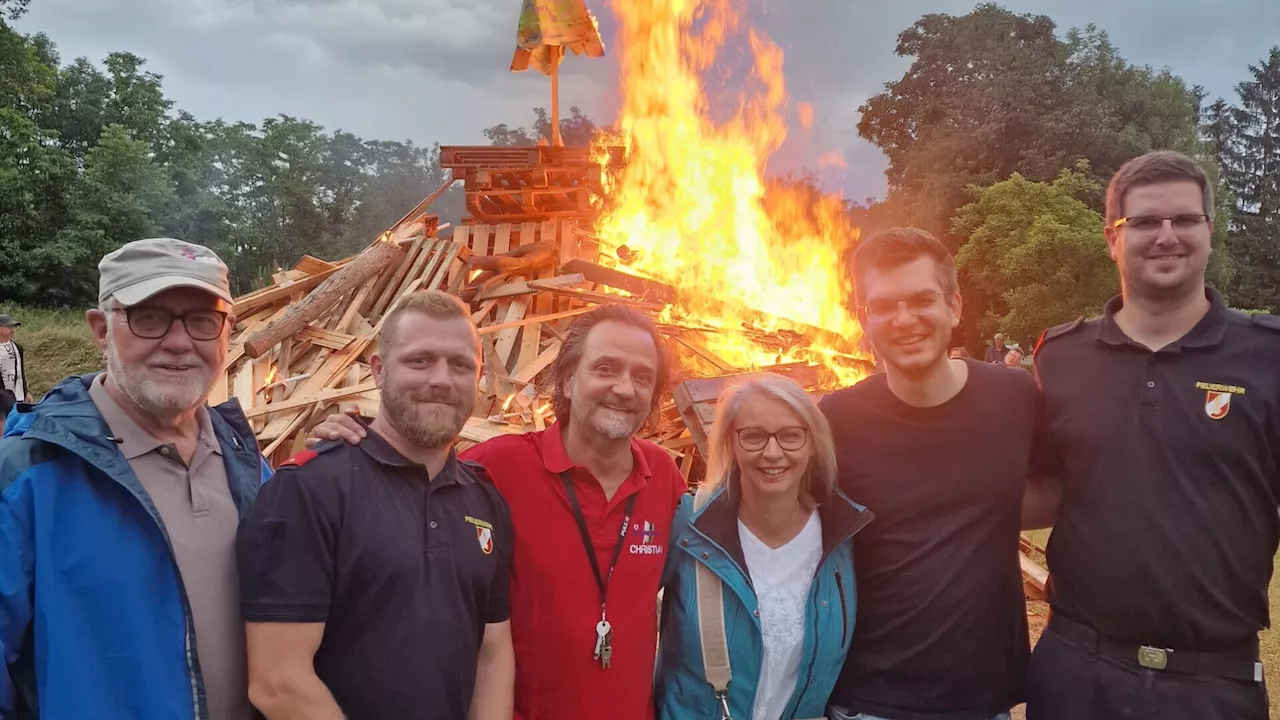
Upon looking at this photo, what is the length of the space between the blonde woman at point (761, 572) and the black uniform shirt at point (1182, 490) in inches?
33.1

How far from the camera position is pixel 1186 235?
2.73 meters

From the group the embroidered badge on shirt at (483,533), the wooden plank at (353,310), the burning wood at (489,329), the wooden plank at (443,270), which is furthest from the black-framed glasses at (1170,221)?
the wooden plank at (353,310)

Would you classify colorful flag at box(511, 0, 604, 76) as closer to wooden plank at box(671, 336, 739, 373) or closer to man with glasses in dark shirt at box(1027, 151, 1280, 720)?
wooden plank at box(671, 336, 739, 373)

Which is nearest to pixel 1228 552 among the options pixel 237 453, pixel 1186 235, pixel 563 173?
pixel 1186 235

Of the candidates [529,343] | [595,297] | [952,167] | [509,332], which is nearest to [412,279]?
[509,332]

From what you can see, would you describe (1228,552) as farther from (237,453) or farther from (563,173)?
(563,173)

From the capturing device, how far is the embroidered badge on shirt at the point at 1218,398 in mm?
2662

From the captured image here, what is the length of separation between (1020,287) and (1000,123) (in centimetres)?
952

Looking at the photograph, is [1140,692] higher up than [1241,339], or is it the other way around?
[1241,339]

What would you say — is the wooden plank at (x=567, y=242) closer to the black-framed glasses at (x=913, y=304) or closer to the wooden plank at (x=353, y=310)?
the wooden plank at (x=353, y=310)

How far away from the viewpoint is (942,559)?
2.85 meters

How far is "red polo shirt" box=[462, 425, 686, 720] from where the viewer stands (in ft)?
9.05

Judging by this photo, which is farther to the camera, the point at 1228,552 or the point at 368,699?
the point at 1228,552

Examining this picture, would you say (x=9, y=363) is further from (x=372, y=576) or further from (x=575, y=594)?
(x=575, y=594)
